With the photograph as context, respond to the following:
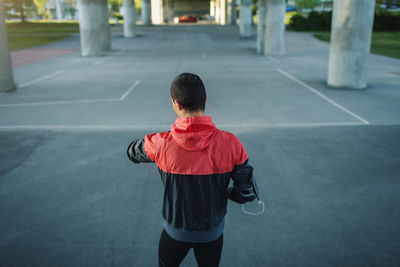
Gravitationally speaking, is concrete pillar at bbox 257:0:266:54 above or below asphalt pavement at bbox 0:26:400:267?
above

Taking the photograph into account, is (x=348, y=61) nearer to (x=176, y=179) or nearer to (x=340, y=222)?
(x=340, y=222)

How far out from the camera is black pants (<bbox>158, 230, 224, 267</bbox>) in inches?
117

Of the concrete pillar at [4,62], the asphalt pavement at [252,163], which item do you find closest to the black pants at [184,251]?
the asphalt pavement at [252,163]

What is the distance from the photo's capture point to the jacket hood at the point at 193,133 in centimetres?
272

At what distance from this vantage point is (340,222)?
5.45 metres

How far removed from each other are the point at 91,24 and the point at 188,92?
2680 cm

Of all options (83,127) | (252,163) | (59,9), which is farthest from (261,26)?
(59,9)

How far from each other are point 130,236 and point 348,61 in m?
13.0

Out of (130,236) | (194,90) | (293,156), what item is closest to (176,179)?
(194,90)

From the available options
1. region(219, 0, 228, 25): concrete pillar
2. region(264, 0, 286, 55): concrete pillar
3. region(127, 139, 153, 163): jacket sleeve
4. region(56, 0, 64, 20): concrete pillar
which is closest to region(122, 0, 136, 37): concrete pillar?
region(264, 0, 286, 55): concrete pillar

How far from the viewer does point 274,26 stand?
91.5 ft

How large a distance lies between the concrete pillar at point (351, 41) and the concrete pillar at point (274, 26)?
1225cm

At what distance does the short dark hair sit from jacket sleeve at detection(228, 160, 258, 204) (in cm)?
53

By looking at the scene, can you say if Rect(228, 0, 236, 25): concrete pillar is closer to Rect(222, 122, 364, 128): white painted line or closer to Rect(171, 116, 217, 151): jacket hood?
Rect(222, 122, 364, 128): white painted line
